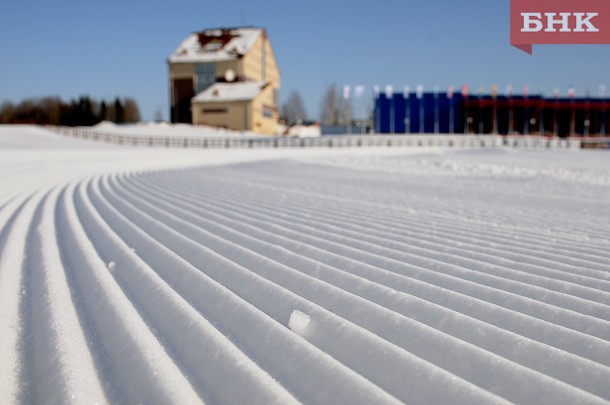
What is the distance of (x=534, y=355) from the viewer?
8.32 feet

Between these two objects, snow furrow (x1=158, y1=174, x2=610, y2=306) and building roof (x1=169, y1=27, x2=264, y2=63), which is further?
building roof (x1=169, y1=27, x2=264, y2=63)

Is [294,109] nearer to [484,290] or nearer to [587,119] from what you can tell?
[587,119]

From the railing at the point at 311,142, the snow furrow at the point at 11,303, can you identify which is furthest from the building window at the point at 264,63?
the snow furrow at the point at 11,303

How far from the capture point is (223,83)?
6284cm

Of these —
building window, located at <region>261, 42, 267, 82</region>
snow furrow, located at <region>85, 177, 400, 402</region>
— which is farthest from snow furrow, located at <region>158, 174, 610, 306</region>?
building window, located at <region>261, 42, 267, 82</region>

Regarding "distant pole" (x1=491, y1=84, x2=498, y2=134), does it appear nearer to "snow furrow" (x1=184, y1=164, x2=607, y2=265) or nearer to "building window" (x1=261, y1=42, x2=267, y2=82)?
"building window" (x1=261, y1=42, x2=267, y2=82)

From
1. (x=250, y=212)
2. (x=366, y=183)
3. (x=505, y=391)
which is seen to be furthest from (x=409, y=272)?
(x=366, y=183)

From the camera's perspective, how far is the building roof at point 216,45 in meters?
63.1

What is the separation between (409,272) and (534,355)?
1601 mm

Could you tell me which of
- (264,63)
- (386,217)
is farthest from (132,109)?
(386,217)

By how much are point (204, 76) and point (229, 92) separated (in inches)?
211

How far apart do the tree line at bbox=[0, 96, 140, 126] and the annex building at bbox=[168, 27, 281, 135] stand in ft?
87.9

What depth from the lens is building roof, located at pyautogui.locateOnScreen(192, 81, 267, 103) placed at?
5912 centimetres

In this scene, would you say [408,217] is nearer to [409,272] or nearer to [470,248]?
[470,248]
